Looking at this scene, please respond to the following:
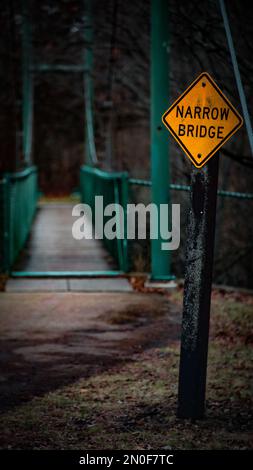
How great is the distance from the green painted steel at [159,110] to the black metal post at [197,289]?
503cm

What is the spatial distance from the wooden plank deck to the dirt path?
211 centimetres

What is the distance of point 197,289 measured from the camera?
17.4ft

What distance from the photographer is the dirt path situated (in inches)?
→ 252

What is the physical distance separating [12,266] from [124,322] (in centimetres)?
382

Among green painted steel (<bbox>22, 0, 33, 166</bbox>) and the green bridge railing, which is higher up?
green painted steel (<bbox>22, 0, 33, 166</bbox>)

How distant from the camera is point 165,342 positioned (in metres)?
7.57

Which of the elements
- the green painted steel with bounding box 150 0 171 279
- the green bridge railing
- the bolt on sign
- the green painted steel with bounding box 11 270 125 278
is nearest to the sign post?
the bolt on sign

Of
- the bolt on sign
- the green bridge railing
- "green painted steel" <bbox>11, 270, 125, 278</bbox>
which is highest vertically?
the bolt on sign

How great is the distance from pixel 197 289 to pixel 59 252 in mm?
8348

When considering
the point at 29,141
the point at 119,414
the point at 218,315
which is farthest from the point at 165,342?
Result: the point at 29,141

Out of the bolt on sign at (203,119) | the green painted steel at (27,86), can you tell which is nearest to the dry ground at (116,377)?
the bolt on sign at (203,119)

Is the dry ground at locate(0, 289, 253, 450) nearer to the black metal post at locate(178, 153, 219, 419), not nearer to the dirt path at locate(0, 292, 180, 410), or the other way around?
the dirt path at locate(0, 292, 180, 410)

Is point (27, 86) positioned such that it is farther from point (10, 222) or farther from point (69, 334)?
point (69, 334)

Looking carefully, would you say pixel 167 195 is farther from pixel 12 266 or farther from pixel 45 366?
pixel 45 366
